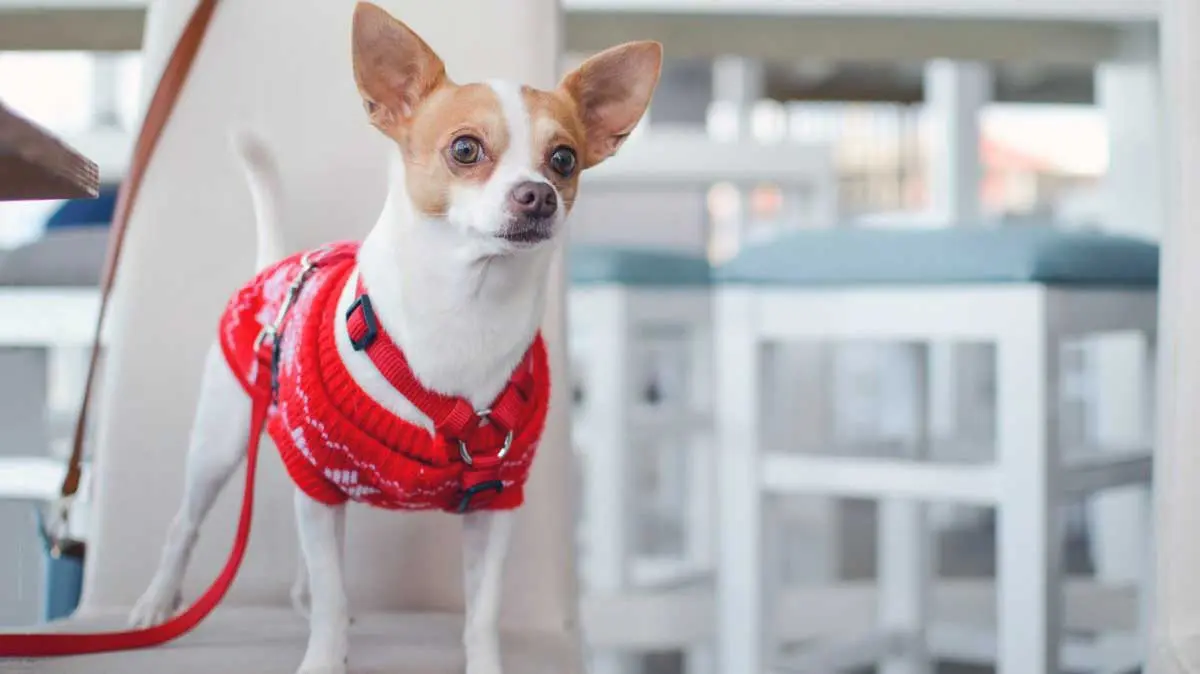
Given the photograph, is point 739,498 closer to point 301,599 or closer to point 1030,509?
point 1030,509

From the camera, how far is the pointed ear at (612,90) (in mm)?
595

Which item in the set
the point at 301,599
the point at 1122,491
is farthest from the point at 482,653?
the point at 1122,491

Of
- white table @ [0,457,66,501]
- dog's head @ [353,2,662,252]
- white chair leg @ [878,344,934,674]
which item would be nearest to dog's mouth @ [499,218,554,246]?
dog's head @ [353,2,662,252]

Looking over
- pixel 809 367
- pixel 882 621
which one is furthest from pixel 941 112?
pixel 882 621

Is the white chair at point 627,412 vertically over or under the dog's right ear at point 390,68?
under

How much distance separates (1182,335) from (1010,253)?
0.46m

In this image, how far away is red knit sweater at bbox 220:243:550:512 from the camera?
1.87 feet

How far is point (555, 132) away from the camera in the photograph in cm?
58

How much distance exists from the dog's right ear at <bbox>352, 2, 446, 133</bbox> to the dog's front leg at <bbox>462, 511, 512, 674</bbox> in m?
0.22

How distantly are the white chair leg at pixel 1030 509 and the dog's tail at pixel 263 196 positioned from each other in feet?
2.18

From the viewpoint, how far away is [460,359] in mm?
580

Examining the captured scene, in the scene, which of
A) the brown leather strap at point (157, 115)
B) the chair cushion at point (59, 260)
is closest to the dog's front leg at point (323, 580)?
the brown leather strap at point (157, 115)

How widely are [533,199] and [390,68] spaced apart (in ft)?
0.35

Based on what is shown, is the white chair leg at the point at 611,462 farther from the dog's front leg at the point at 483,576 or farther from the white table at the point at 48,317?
the dog's front leg at the point at 483,576
